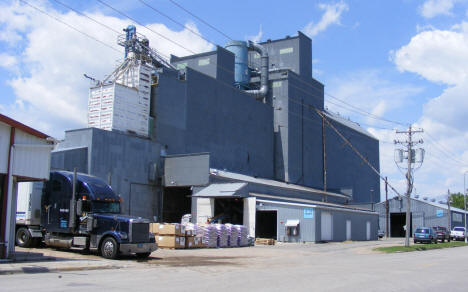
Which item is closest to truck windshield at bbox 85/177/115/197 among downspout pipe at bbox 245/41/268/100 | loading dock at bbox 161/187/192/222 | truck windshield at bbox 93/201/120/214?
truck windshield at bbox 93/201/120/214

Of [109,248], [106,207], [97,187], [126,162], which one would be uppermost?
[126,162]

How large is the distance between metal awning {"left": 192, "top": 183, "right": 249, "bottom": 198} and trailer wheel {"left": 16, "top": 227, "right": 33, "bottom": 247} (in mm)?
21421

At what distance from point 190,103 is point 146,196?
1215 cm

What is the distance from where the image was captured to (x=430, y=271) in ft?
59.9

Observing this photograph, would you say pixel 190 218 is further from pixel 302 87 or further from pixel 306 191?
pixel 302 87

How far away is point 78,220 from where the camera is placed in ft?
71.5

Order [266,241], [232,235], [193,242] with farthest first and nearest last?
1. [266,241]
2. [232,235]
3. [193,242]

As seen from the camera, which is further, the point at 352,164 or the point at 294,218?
the point at 352,164

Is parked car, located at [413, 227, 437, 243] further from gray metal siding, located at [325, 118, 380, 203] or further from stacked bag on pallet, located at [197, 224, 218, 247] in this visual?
gray metal siding, located at [325, 118, 380, 203]

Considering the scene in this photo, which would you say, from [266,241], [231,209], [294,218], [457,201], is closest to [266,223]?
[231,209]

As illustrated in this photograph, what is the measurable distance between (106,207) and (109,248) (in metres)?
2.17

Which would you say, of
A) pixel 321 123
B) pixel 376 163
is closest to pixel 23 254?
pixel 321 123

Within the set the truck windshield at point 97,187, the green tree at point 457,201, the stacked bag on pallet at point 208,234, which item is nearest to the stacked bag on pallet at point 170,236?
the stacked bag on pallet at point 208,234

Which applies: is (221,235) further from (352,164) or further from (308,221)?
(352,164)
